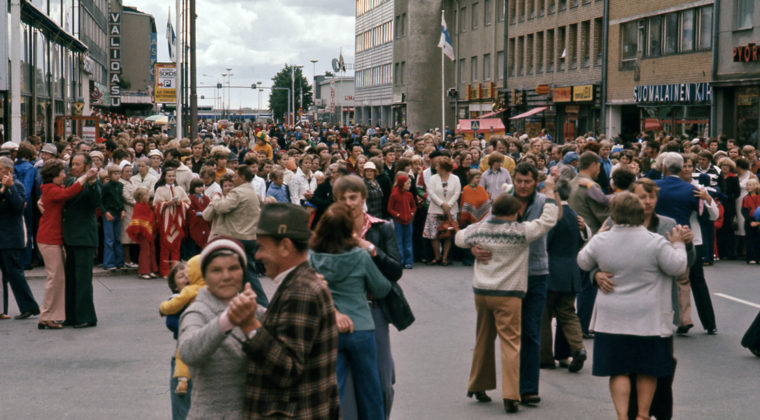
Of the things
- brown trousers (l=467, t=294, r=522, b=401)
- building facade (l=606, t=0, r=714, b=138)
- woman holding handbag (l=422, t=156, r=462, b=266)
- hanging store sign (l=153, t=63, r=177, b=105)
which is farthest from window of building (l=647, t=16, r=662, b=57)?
brown trousers (l=467, t=294, r=522, b=401)

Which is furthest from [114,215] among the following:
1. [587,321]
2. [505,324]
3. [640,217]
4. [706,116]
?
[706,116]

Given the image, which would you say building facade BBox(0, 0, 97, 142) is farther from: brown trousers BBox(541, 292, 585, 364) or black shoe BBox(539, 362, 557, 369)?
brown trousers BBox(541, 292, 585, 364)

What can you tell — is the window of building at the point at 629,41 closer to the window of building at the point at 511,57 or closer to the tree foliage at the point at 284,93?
the window of building at the point at 511,57

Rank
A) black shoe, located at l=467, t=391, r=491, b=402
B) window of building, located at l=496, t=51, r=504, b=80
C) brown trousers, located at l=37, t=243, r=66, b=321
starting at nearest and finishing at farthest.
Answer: black shoe, located at l=467, t=391, r=491, b=402, brown trousers, located at l=37, t=243, r=66, b=321, window of building, located at l=496, t=51, r=504, b=80

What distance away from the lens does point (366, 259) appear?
18.6 ft

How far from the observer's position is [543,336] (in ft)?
30.0

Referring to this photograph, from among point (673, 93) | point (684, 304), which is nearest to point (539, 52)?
point (673, 93)

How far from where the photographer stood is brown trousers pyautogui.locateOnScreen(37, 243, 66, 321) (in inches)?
430

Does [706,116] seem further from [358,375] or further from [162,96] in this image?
[358,375]

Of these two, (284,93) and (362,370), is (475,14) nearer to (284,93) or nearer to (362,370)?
(362,370)

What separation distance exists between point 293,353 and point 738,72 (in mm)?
31930

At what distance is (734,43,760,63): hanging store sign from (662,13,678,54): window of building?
18.5 feet

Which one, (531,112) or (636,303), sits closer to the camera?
(636,303)

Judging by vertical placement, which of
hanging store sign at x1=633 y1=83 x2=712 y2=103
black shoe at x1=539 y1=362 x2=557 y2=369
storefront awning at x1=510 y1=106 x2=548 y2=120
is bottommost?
black shoe at x1=539 y1=362 x2=557 y2=369
